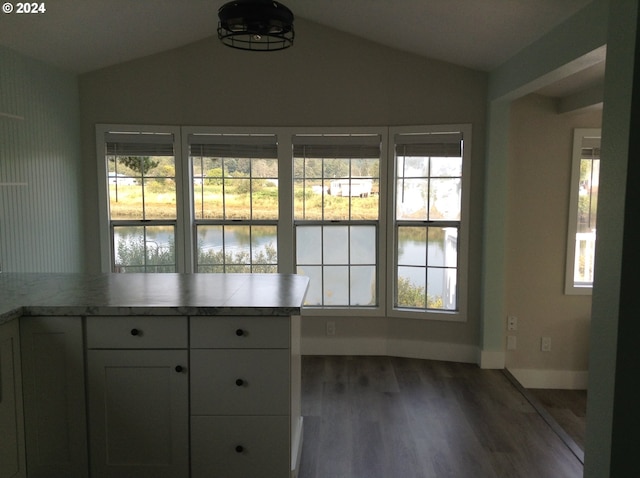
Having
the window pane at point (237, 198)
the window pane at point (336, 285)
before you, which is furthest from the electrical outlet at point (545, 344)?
the window pane at point (237, 198)

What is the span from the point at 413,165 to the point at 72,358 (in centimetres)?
310

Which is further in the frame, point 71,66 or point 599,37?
point 71,66

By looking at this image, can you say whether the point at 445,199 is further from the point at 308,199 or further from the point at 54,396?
the point at 54,396

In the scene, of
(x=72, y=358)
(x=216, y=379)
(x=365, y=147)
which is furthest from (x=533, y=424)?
(x=72, y=358)

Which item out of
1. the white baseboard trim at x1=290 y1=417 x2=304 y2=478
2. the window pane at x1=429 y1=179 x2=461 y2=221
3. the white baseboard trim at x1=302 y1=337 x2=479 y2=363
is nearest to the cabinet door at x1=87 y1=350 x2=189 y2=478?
the white baseboard trim at x1=290 y1=417 x2=304 y2=478

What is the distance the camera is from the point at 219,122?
4.38 metres

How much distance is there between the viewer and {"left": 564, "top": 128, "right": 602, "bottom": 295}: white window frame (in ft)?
14.0

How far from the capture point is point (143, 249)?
4531 millimetres

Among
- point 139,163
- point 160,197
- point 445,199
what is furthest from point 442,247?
point 139,163

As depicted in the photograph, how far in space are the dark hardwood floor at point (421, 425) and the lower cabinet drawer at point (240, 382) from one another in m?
0.62

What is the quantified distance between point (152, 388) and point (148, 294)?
48cm

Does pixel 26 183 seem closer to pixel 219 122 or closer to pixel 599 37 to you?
pixel 219 122

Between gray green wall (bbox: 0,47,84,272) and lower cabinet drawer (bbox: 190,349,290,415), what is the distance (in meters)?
1.97

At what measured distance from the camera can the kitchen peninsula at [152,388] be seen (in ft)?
7.61
